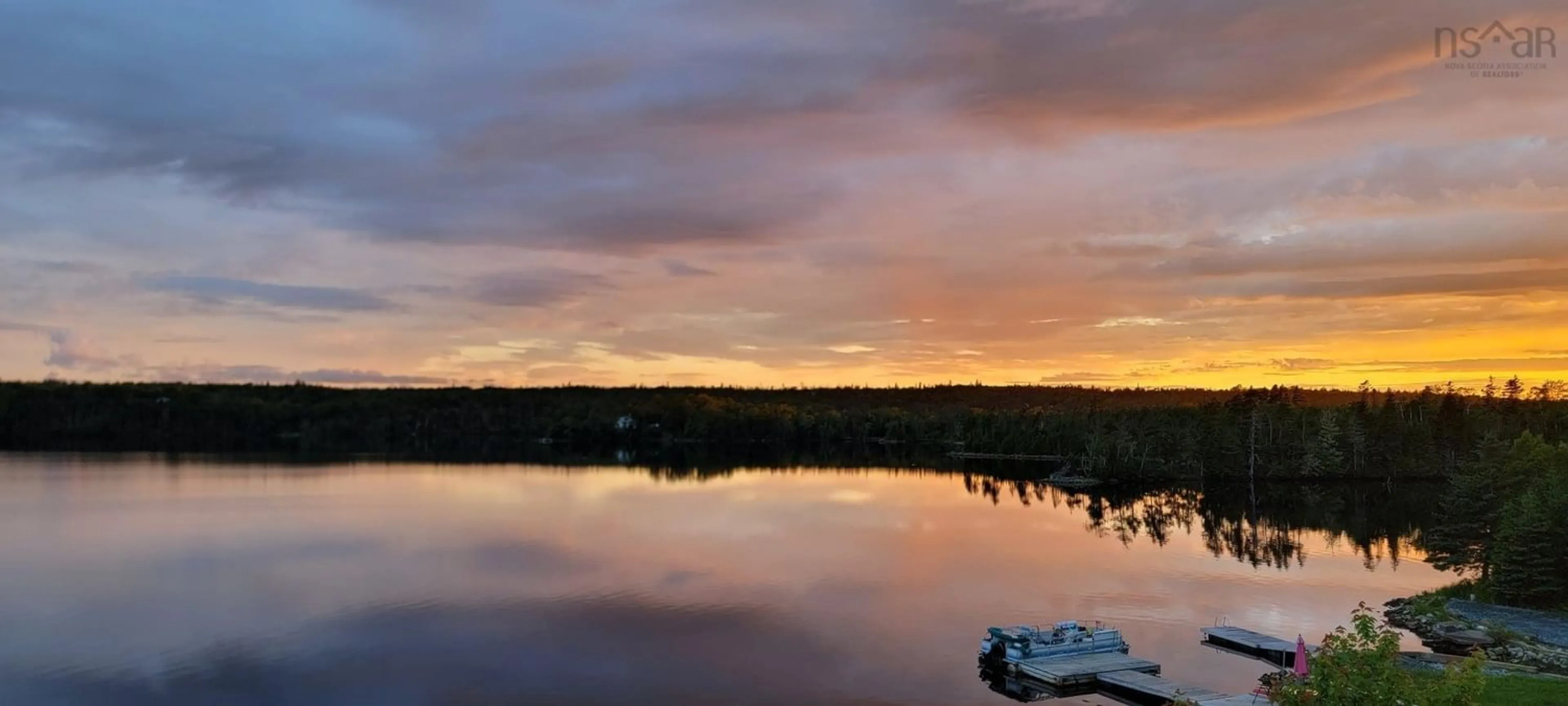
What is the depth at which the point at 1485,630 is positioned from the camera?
36.6 metres

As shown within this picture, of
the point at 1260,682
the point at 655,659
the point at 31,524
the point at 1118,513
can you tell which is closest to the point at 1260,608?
the point at 1260,682

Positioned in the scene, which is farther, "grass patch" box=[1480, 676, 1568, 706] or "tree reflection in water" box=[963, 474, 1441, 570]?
"tree reflection in water" box=[963, 474, 1441, 570]

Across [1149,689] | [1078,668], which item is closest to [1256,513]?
[1078,668]

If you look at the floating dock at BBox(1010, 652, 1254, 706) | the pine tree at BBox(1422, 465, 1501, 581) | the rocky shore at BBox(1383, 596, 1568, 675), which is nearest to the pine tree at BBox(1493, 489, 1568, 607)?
the rocky shore at BBox(1383, 596, 1568, 675)

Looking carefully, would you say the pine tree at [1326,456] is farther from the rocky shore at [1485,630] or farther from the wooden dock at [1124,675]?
the wooden dock at [1124,675]

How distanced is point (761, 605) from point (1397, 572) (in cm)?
3739

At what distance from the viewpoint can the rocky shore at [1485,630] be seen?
106ft

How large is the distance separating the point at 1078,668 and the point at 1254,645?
844 cm

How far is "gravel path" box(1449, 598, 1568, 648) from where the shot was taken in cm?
3497

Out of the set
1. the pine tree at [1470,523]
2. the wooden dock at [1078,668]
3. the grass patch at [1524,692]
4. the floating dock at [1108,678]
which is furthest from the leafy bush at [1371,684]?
the pine tree at [1470,523]

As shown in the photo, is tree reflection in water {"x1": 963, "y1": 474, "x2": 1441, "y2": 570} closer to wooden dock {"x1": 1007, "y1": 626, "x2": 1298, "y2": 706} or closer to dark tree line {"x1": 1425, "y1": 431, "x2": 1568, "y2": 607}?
dark tree line {"x1": 1425, "y1": 431, "x2": 1568, "y2": 607}

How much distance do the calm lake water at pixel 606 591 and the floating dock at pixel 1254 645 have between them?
2.59 feet

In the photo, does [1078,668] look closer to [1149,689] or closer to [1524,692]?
[1149,689]

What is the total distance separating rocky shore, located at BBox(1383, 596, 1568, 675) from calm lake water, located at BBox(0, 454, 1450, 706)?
3704mm
